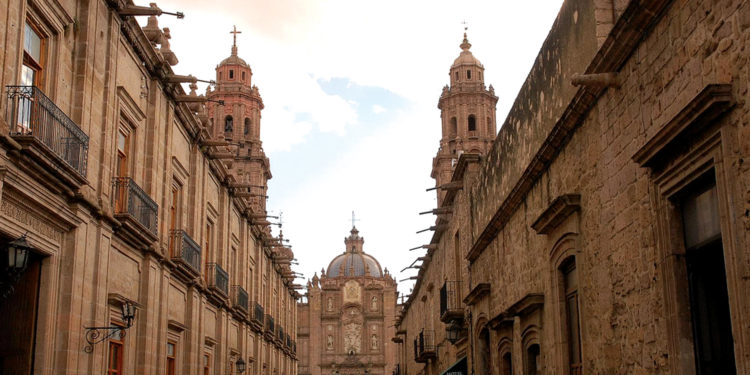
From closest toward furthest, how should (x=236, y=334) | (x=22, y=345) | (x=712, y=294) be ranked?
(x=712, y=294)
(x=22, y=345)
(x=236, y=334)

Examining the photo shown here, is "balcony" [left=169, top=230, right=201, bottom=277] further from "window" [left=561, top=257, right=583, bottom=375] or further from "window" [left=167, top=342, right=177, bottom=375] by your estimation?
"window" [left=561, top=257, right=583, bottom=375]

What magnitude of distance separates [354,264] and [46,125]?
268 feet

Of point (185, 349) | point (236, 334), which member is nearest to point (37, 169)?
point (185, 349)

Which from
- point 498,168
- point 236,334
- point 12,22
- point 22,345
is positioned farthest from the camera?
point 236,334

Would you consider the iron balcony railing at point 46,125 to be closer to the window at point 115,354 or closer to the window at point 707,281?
the window at point 115,354

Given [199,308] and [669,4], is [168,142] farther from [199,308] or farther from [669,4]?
[669,4]

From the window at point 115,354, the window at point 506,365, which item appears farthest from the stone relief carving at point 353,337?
the window at point 115,354

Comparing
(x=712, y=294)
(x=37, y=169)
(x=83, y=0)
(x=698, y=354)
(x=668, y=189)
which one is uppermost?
(x=83, y=0)

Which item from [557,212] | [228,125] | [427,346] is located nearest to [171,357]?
[557,212]

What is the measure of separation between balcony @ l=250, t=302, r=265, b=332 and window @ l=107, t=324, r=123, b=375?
1422 centimetres

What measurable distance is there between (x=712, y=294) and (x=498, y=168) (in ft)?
30.9

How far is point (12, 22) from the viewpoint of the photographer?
992 cm

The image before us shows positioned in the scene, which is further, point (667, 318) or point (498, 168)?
point (498, 168)

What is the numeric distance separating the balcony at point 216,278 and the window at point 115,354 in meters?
6.70
